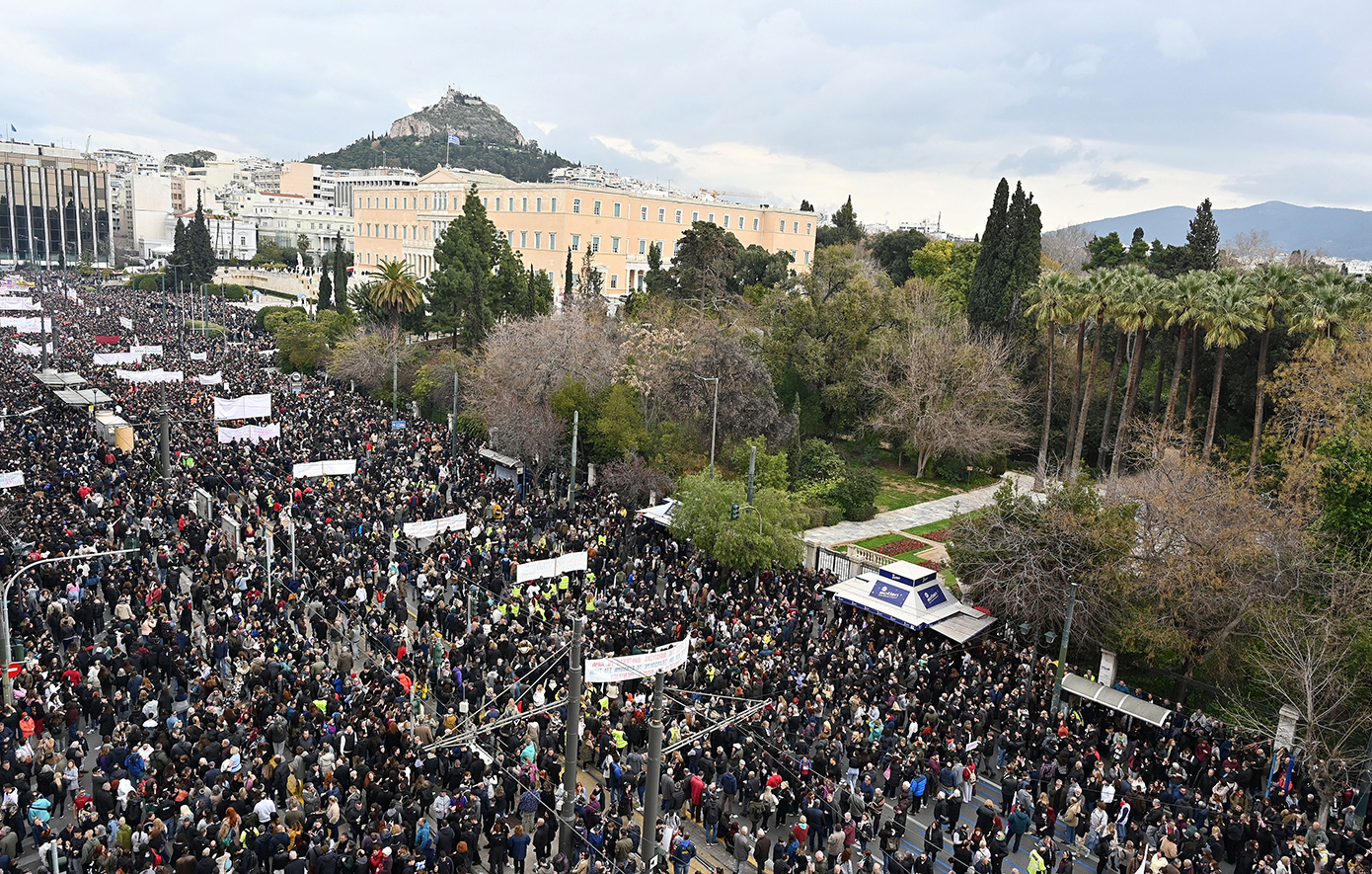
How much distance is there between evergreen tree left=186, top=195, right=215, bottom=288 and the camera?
345 feet

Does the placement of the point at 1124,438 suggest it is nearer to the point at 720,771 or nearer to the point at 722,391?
the point at 722,391

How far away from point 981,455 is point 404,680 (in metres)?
29.7

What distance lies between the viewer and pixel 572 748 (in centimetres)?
1358

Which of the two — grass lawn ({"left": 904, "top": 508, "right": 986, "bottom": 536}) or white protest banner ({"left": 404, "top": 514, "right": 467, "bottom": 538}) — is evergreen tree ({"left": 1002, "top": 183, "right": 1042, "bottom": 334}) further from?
white protest banner ({"left": 404, "top": 514, "right": 467, "bottom": 538})

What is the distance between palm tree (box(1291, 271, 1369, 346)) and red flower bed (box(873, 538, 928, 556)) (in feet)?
46.7

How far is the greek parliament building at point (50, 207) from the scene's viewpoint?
531 ft

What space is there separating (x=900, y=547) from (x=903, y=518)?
3816 mm

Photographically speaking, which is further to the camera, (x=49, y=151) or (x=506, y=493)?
(x=49, y=151)

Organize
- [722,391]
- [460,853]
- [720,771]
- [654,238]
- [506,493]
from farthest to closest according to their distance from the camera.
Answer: [654,238]
[722,391]
[506,493]
[720,771]
[460,853]

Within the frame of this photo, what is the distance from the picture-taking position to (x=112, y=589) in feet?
70.7

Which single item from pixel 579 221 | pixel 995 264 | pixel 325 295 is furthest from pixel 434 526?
pixel 325 295

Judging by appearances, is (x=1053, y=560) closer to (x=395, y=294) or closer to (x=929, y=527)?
(x=929, y=527)

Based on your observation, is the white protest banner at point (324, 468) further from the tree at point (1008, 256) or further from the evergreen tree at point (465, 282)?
the tree at point (1008, 256)

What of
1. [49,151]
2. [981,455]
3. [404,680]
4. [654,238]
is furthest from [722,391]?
[49,151]
